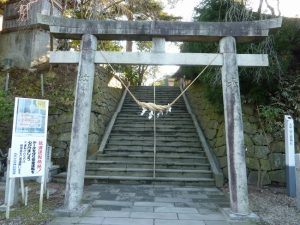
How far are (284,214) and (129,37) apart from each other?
447 cm

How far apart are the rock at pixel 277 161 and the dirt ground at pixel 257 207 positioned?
23.8 inches

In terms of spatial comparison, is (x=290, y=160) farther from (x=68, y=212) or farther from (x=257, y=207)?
(x=68, y=212)

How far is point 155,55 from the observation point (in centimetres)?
591

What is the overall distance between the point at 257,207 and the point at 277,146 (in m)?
2.84

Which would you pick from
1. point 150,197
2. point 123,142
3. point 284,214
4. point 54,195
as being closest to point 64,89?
point 123,142

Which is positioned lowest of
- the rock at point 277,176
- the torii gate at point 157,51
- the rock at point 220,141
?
the rock at point 277,176

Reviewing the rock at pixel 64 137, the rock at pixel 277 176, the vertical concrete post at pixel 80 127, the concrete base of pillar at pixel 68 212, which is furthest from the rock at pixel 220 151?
the concrete base of pillar at pixel 68 212

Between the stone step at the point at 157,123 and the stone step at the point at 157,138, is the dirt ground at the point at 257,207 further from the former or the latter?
the stone step at the point at 157,123

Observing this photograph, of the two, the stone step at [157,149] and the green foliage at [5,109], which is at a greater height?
the green foliage at [5,109]

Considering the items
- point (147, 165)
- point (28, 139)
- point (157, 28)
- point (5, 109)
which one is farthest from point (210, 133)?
point (28, 139)

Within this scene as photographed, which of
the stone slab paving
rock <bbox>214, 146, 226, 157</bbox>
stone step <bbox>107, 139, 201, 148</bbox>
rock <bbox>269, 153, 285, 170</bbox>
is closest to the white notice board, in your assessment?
the stone slab paving

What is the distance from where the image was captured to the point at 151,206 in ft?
19.9

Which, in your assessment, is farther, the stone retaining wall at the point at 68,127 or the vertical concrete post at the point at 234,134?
the stone retaining wall at the point at 68,127

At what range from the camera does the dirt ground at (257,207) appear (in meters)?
5.11
